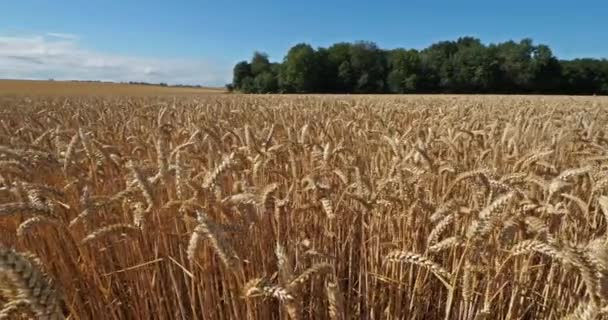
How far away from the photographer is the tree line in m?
54.3

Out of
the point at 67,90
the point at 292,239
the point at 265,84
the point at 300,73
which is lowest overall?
the point at 292,239

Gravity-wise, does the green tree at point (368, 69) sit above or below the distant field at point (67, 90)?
above

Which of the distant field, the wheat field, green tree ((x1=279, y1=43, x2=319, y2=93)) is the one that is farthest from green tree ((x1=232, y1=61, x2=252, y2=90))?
the wheat field

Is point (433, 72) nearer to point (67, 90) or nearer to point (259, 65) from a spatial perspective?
point (259, 65)

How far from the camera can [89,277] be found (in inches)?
55.5

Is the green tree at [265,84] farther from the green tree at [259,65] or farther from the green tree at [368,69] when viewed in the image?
the green tree at [368,69]

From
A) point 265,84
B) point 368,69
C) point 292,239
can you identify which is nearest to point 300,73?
point 265,84

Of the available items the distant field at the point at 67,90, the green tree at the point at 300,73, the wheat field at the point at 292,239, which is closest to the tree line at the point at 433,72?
the green tree at the point at 300,73

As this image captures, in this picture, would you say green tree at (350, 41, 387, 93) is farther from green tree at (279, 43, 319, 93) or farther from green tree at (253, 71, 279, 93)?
green tree at (253, 71, 279, 93)

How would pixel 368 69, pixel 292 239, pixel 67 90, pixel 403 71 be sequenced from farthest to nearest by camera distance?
pixel 368 69 → pixel 403 71 → pixel 67 90 → pixel 292 239

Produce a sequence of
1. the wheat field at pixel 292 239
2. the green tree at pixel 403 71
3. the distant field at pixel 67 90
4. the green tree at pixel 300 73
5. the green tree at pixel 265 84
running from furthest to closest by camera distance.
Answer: the green tree at pixel 265 84, the green tree at pixel 300 73, the green tree at pixel 403 71, the distant field at pixel 67 90, the wheat field at pixel 292 239

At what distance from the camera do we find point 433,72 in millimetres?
57812

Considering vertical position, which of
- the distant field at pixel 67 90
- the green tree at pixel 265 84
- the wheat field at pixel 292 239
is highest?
the green tree at pixel 265 84

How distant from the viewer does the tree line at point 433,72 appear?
54312mm
